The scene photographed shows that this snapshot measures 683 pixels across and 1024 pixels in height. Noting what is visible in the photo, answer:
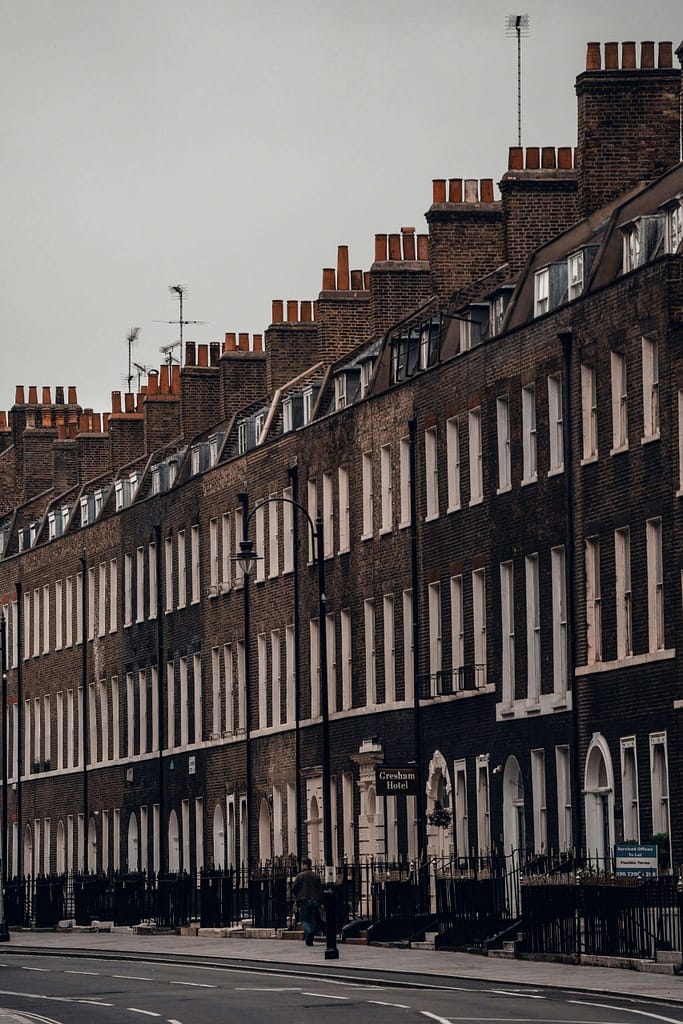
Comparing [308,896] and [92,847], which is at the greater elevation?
[92,847]

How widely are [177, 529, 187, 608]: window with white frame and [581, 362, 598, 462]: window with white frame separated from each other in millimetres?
30226

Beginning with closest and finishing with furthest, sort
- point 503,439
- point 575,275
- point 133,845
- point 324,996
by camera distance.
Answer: point 324,996 → point 575,275 → point 503,439 → point 133,845

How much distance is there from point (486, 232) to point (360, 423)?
223 inches

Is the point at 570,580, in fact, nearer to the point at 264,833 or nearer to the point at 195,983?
the point at 195,983

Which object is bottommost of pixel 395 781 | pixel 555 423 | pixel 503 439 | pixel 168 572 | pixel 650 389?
pixel 395 781

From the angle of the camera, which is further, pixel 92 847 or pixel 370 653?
pixel 92 847

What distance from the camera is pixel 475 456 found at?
58500 millimetres

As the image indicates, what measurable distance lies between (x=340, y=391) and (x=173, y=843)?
18426mm

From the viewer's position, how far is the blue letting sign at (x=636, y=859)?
42562 millimetres

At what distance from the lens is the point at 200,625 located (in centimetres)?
7919

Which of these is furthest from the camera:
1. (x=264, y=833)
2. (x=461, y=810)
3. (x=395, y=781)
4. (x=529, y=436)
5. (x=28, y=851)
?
(x=28, y=851)

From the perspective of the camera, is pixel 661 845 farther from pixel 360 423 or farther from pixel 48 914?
pixel 48 914

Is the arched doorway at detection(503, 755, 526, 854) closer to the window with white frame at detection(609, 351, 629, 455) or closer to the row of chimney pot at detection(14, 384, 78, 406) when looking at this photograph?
the window with white frame at detection(609, 351, 629, 455)

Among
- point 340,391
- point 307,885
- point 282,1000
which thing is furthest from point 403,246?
point 282,1000
